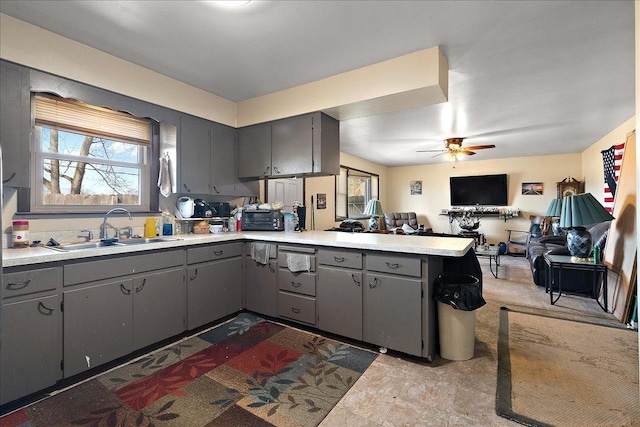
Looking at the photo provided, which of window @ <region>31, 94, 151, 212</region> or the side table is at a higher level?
window @ <region>31, 94, 151, 212</region>

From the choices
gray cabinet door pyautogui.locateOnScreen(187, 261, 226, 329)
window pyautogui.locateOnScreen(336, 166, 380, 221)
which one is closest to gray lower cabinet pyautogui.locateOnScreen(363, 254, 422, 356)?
gray cabinet door pyautogui.locateOnScreen(187, 261, 226, 329)

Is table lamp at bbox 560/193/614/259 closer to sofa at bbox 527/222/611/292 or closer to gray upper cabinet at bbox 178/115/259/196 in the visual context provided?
sofa at bbox 527/222/611/292

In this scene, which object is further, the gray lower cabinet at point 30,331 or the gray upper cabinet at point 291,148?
the gray upper cabinet at point 291,148

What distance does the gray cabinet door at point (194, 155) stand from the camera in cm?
317

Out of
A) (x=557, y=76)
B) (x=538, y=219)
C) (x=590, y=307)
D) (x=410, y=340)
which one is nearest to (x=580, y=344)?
(x=590, y=307)

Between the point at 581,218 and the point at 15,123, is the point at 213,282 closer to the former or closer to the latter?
the point at 15,123

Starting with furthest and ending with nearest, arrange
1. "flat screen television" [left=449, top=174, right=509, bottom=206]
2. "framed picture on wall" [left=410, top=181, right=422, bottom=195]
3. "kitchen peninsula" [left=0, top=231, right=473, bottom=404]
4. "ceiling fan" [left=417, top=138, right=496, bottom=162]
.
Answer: "framed picture on wall" [left=410, top=181, right=422, bottom=195] < "flat screen television" [left=449, top=174, right=509, bottom=206] < "ceiling fan" [left=417, top=138, right=496, bottom=162] < "kitchen peninsula" [left=0, top=231, right=473, bottom=404]

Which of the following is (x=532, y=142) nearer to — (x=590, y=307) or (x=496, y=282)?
(x=496, y=282)

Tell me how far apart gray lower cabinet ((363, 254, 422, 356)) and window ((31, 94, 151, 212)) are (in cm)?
244

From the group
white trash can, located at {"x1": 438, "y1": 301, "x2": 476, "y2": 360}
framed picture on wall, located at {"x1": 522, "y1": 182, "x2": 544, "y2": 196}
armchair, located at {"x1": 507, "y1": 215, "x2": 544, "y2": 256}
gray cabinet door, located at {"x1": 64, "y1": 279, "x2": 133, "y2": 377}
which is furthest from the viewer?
framed picture on wall, located at {"x1": 522, "y1": 182, "x2": 544, "y2": 196}

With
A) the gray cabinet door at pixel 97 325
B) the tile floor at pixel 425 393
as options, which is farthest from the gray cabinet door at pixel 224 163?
the tile floor at pixel 425 393

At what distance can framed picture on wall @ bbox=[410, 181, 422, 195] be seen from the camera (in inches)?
352

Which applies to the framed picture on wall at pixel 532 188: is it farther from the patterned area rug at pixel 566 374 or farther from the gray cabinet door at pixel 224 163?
the gray cabinet door at pixel 224 163

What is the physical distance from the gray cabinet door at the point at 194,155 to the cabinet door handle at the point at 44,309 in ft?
4.93
